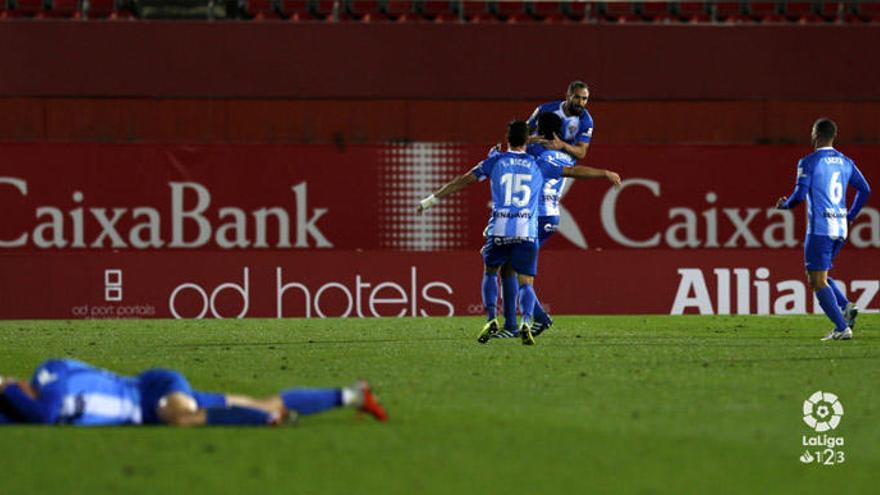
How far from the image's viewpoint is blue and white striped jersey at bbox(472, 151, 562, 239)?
544 inches

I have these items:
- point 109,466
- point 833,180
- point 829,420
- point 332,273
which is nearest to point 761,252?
point 332,273

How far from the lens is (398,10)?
1028 inches

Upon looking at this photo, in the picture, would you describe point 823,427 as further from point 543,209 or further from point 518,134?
point 543,209

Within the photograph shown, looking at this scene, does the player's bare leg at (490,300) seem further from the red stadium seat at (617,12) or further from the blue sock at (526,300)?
the red stadium seat at (617,12)

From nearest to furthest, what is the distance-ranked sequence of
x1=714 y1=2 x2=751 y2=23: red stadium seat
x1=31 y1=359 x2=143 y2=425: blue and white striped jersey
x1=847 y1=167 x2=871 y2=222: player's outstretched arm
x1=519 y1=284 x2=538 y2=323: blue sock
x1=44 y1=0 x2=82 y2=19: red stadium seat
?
1. x1=31 y1=359 x2=143 y2=425: blue and white striped jersey
2. x1=519 y1=284 x2=538 y2=323: blue sock
3. x1=847 y1=167 x2=871 y2=222: player's outstretched arm
4. x1=44 y1=0 x2=82 y2=19: red stadium seat
5. x1=714 y1=2 x2=751 y2=23: red stadium seat

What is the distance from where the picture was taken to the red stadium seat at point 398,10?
85.4 feet

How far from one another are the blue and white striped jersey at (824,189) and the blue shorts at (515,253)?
2629 mm

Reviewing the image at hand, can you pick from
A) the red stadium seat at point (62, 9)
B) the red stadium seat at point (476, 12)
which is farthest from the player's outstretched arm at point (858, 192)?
the red stadium seat at point (62, 9)

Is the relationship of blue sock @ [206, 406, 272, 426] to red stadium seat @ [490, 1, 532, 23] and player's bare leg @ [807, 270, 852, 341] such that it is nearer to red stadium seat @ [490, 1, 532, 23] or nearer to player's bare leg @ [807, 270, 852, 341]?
player's bare leg @ [807, 270, 852, 341]

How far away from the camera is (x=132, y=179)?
907 inches

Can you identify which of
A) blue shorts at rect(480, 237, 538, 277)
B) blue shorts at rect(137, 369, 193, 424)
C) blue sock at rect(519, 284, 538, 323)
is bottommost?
blue shorts at rect(137, 369, 193, 424)

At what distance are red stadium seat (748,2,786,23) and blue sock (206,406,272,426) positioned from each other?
20416mm

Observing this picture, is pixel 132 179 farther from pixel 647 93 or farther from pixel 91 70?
pixel 647 93

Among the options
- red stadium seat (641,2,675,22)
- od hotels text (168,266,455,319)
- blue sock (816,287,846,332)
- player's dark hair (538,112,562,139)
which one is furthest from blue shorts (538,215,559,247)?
red stadium seat (641,2,675,22)
